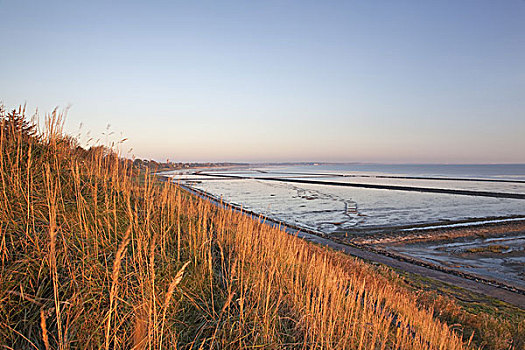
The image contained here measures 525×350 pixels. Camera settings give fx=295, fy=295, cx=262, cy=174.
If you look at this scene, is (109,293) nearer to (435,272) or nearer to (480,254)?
(435,272)

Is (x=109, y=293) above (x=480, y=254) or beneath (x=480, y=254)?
above

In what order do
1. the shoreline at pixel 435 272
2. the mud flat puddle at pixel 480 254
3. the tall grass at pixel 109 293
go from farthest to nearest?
1. the mud flat puddle at pixel 480 254
2. the shoreline at pixel 435 272
3. the tall grass at pixel 109 293

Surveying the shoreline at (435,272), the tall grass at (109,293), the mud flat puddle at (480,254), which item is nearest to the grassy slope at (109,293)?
the tall grass at (109,293)

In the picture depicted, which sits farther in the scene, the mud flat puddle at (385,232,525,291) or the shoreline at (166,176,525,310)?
the mud flat puddle at (385,232,525,291)

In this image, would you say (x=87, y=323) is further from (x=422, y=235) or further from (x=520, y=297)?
(x=422, y=235)

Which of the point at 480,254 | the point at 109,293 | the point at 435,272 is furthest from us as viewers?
the point at 480,254

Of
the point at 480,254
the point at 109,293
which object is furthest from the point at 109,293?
the point at 480,254

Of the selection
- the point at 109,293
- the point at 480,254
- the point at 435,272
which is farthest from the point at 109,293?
the point at 480,254

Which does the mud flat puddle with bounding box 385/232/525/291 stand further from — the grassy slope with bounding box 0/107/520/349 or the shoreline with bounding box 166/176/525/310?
the grassy slope with bounding box 0/107/520/349

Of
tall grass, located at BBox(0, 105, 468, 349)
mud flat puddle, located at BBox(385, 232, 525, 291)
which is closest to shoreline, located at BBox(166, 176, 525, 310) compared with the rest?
mud flat puddle, located at BBox(385, 232, 525, 291)

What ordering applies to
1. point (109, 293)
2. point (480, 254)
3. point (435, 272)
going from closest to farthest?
point (109, 293), point (435, 272), point (480, 254)

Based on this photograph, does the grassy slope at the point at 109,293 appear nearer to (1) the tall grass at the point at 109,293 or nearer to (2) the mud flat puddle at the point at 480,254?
(1) the tall grass at the point at 109,293

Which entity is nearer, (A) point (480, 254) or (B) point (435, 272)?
(B) point (435, 272)

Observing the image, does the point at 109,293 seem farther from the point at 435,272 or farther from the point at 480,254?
the point at 480,254
